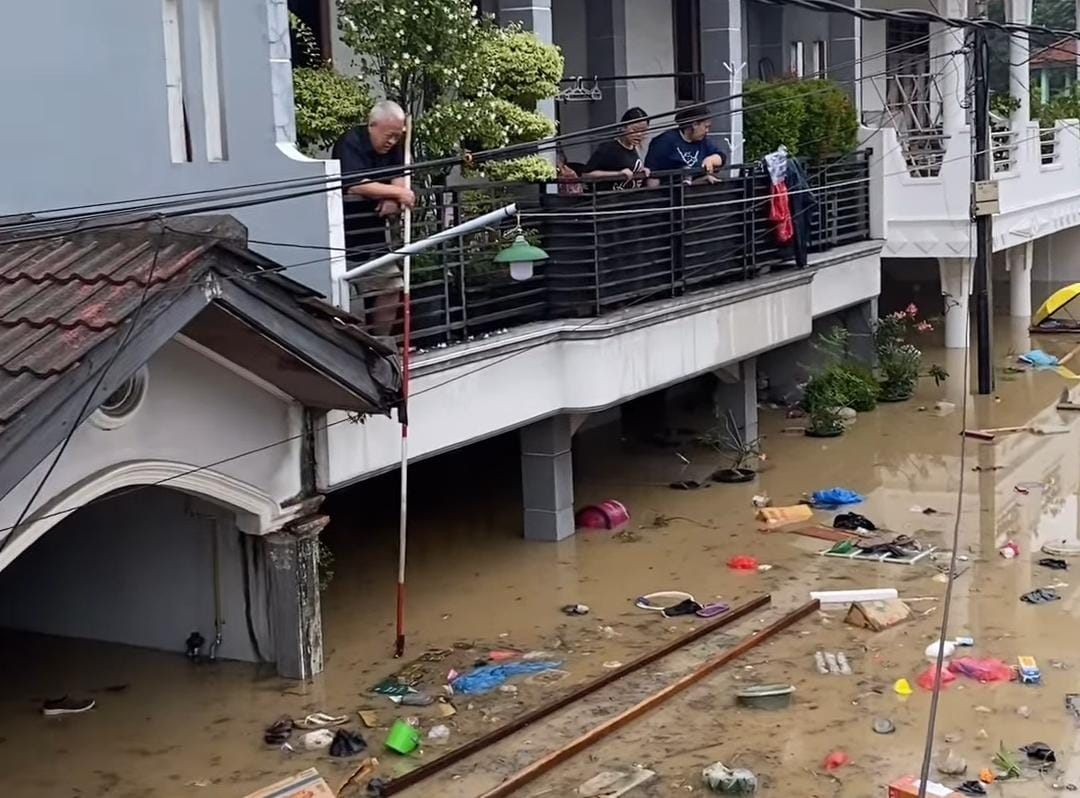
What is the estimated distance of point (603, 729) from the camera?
902 centimetres

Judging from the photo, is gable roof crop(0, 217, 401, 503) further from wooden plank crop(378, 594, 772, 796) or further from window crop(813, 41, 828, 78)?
window crop(813, 41, 828, 78)

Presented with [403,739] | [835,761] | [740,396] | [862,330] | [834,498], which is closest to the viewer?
[835,761]

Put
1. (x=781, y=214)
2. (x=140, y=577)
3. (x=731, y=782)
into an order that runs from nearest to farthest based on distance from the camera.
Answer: (x=731, y=782), (x=140, y=577), (x=781, y=214)

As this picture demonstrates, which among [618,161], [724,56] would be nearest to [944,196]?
[724,56]

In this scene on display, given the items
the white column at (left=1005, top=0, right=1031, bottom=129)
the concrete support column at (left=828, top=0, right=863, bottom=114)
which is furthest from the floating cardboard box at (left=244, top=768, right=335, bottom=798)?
the white column at (left=1005, top=0, right=1031, bottom=129)

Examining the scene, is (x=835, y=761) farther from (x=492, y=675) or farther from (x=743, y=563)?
(x=743, y=563)

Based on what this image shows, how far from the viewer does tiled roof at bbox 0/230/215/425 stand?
23.6ft

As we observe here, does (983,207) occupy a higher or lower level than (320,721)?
higher

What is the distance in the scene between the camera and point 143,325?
765 cm

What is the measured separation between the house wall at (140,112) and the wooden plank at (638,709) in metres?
3.34

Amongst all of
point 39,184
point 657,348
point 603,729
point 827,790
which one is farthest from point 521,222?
point 827,790

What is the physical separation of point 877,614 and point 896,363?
28.4 feet

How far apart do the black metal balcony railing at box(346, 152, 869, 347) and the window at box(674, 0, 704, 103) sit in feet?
11.3

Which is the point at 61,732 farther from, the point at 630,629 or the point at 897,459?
the point at 897,459
